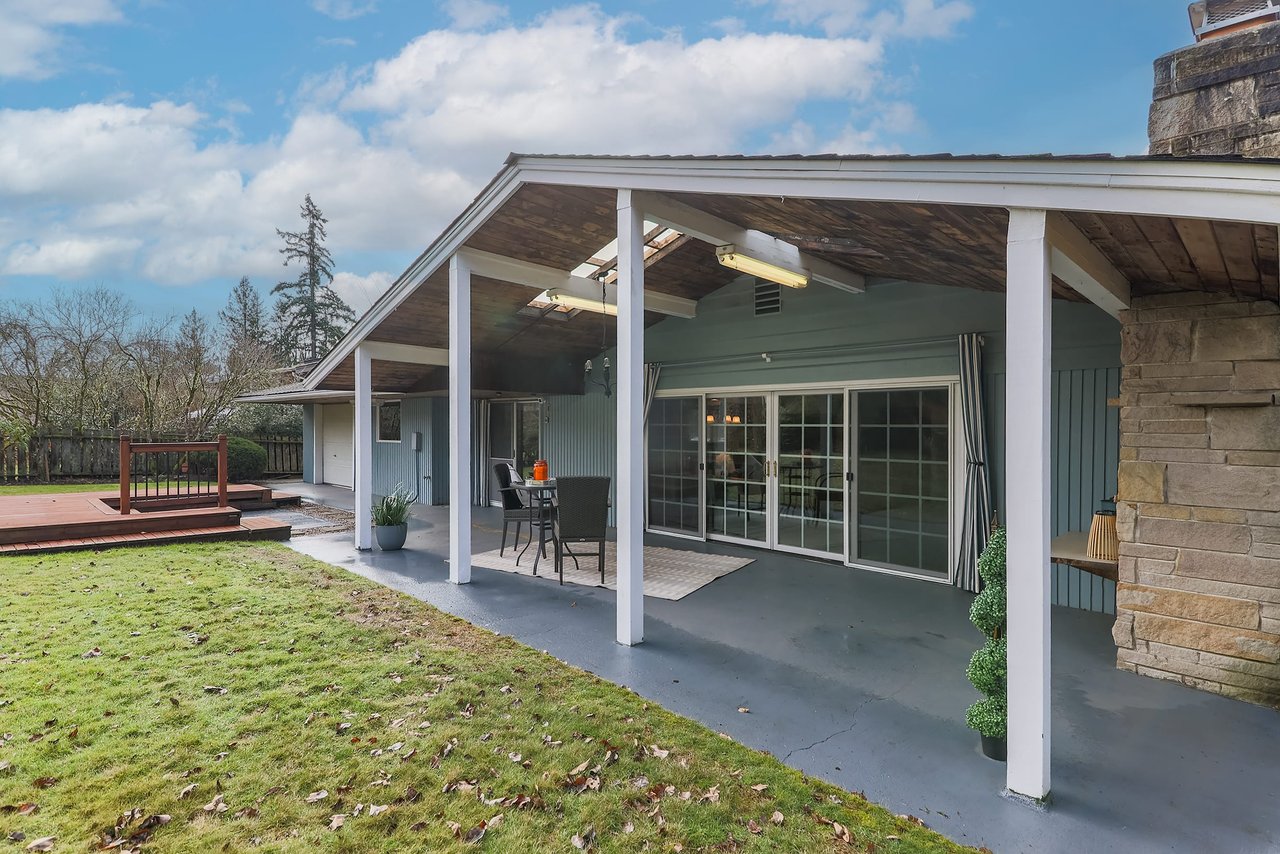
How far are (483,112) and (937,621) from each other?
56.1 feet

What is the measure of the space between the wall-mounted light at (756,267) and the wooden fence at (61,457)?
15798mm

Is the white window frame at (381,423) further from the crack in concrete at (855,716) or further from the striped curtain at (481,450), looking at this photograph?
the crack in concrete at (855,716)

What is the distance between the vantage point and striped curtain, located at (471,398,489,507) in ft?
35.4

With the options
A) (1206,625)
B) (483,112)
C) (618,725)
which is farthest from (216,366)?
(1206,625)

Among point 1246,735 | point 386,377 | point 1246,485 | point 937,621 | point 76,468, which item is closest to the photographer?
point 1246,735

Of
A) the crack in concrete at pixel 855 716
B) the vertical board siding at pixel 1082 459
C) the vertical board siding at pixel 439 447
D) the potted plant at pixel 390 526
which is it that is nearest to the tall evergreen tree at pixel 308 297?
the vertical board siding at pixel 439 447

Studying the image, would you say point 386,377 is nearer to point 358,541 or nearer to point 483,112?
point 358,541

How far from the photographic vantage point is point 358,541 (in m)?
6.99

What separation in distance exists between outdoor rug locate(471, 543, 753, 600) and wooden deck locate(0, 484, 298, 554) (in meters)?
3.55

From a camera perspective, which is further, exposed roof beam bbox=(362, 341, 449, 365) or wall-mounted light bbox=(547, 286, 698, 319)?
exposed roof beam bbox=(362, 341, 449, 365)

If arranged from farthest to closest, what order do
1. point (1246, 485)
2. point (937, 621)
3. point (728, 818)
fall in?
point (937, 621)
point (1246, 485)
point (728, 818)

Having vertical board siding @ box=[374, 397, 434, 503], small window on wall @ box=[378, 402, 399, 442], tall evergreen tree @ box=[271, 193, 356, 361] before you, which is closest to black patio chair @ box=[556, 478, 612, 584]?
vertical board siding @ box=[374, 397, 434, 503]

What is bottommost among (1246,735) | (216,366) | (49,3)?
(1246,735)

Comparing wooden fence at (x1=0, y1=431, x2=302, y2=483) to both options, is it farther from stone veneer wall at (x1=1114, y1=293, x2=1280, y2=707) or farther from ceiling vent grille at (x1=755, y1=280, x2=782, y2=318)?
stone veneer wall at (x1=1114, y1=293, x2=1280, y2=707)
